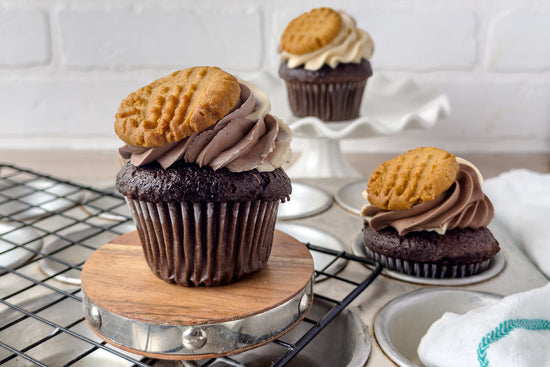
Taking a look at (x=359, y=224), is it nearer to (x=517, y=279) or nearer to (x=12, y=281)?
(x=517, y=279)

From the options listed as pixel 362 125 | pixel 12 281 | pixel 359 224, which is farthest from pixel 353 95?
pixel 12 281

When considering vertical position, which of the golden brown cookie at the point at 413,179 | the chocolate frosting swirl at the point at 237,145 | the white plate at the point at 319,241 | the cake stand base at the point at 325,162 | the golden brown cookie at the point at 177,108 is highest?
the golden brown cookie at the point at 177,108

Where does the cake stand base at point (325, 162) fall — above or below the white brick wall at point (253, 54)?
below

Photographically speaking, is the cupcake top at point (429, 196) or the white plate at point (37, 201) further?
the white plate at point (37, 201)

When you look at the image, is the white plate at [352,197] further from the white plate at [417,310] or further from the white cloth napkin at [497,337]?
the white cloth napkin at [497,337]

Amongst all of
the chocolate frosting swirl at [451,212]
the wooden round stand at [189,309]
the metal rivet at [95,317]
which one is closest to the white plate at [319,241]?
the chocolate frosting swirl at [451,212]
